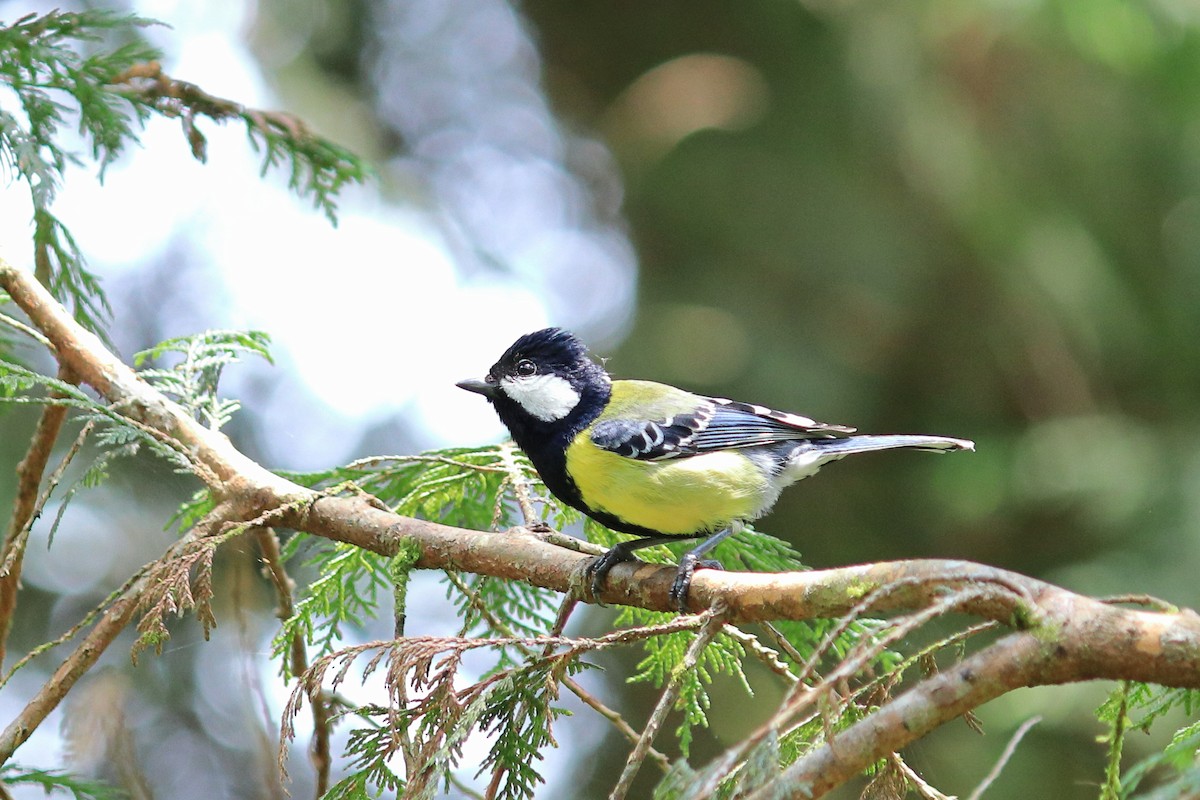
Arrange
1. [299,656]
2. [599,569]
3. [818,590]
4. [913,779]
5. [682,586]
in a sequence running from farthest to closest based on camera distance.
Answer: [299,656] → [599,569] → [682,586] → [913,779] → [818,590]

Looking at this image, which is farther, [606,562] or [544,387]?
[544,387]

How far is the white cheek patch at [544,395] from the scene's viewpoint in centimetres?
348

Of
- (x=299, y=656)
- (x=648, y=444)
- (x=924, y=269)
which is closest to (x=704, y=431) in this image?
(x=648, y=444)

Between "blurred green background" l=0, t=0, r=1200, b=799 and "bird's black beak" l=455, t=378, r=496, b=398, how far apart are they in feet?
8.73

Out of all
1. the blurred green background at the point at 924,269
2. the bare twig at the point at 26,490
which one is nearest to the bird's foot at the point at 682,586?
the bare twig at the point at 26,490

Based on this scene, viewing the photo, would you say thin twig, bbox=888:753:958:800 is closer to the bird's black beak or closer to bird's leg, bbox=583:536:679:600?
bird's leg, bbox=583:536:679:600

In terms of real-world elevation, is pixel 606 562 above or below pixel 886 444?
below

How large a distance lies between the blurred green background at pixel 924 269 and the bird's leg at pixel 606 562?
3.31 m

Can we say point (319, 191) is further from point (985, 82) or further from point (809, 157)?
point (985, 82)

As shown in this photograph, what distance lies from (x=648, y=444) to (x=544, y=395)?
425 mm

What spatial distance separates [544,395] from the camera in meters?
3.54

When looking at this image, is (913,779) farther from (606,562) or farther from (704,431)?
(704,431)

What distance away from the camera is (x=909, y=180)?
23.3 ft

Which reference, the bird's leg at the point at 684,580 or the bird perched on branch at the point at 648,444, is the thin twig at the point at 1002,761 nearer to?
the bird's leg at the point at 684,580
